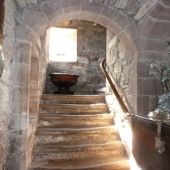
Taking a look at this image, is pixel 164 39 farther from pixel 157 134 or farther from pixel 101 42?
pixel 101 42

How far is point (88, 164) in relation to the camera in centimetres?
260

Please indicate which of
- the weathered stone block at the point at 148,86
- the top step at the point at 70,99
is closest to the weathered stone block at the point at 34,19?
the weathered stone block at the point at 148,86

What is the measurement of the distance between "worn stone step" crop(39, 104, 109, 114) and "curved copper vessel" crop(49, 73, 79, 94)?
4.11 ft

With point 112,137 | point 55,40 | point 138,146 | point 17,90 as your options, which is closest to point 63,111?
point 112,137

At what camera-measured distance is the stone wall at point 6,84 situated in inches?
69.6

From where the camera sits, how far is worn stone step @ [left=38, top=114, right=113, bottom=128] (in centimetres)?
313

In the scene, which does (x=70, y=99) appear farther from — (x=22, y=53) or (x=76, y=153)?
(x=22, y=53)

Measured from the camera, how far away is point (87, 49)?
18.7 ft

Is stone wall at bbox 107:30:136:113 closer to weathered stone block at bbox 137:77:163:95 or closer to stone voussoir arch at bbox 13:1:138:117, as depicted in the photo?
weathered stone block at bbox 137:77:163:95

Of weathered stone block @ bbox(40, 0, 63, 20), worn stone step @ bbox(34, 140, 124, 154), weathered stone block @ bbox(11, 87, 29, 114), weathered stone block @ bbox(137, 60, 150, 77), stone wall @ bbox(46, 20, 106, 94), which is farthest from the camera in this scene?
stone wall @ bbox(46, 20, 106, 94)

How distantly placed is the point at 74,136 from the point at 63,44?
3177 mm

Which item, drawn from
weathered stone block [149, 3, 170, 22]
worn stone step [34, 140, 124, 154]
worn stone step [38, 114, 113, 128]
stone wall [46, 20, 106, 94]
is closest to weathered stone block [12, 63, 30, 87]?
worn stone step [34, 140, 124, 154]

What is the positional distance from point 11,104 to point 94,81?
3.59 meters

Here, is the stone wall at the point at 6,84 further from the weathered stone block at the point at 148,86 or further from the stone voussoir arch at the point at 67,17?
the weathered stone block at the point at 148,86
